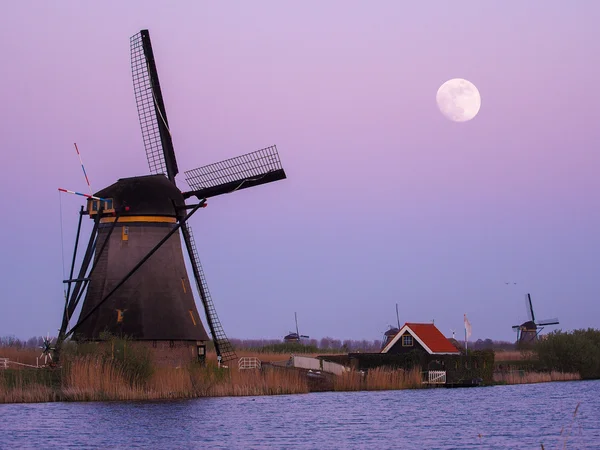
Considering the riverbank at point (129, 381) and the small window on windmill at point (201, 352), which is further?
the small window on windmill at point (201, 352)

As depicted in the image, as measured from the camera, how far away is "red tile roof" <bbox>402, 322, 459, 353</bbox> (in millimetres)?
49278

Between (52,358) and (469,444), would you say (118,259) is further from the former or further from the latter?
(469,444)

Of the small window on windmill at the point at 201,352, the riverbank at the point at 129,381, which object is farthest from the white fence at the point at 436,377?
the small window on windmill at the point at 201,352

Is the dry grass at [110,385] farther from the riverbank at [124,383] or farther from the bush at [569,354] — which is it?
the bush at [569,354]

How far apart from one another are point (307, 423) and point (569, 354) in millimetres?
29976

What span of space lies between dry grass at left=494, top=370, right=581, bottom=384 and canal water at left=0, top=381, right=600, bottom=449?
13.7 metres

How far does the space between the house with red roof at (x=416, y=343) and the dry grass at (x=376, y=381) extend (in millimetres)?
4892

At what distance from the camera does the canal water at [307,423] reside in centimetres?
2484

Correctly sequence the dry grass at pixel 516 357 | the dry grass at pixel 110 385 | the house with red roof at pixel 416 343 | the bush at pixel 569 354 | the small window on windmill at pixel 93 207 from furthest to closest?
the dry grass at pixel 516 357 → the bush at pixel 569 354 → the house with red roof at pixel 416 343 → the small window on windmill at pixel 93 207 → the dry grass at pixel 110 385

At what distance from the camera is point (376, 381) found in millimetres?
42719

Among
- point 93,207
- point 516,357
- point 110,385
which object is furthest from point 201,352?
point 516,357

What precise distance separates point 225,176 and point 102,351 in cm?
844

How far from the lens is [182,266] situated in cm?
3816

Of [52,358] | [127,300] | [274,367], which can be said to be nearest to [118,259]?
[127,300]
